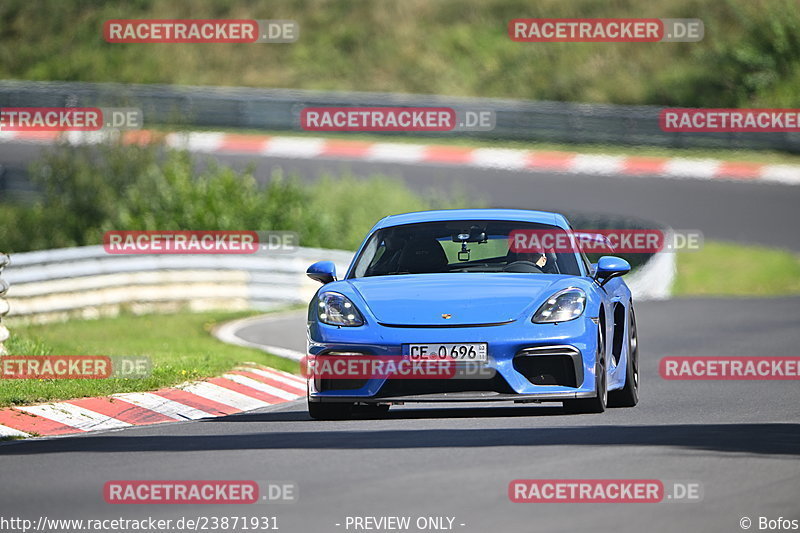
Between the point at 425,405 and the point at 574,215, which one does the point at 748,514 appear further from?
the point at 574,215

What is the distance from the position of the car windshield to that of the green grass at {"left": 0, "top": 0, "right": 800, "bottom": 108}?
2723 cm

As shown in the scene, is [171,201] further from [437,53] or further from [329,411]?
[437,53]

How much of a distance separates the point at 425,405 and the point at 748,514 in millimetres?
4831

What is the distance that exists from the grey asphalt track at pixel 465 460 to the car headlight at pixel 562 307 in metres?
0.63

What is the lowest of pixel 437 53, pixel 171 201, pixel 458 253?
pixel 458 253

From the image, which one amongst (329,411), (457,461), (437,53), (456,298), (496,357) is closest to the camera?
(457,461)

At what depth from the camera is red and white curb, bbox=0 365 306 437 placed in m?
10.4

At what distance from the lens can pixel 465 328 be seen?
31.0 feet

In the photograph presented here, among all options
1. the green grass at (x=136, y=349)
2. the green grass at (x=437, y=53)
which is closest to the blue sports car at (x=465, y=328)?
the green grass at (x=136, y=349)

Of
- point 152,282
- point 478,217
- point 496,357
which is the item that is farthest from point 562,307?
point 152,282

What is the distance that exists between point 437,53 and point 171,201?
64.0 ft

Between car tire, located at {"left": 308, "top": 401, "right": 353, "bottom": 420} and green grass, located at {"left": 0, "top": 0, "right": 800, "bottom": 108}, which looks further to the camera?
green grass, located at {"left": 0, "top": 0, "right": 800, "bottom": 108}

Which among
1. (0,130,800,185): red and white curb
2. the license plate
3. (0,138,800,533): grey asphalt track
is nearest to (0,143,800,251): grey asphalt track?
(0,130,800,185): red and white curb

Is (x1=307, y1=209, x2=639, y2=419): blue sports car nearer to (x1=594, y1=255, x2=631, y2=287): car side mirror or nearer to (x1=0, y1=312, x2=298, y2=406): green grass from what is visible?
(x1=594, y1=255, x2=631, y2=287): car side mirror
